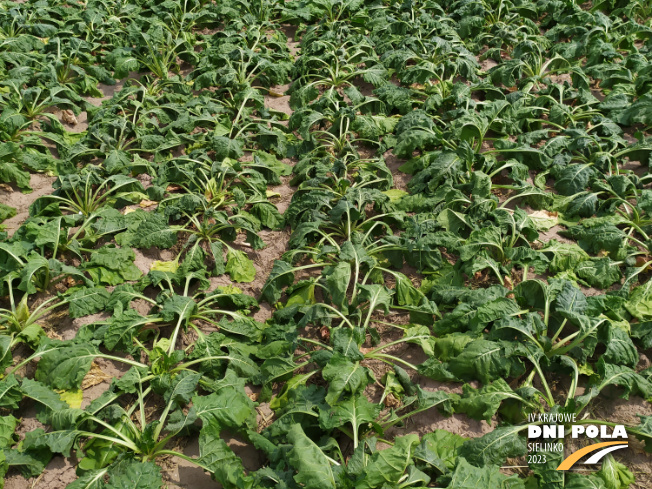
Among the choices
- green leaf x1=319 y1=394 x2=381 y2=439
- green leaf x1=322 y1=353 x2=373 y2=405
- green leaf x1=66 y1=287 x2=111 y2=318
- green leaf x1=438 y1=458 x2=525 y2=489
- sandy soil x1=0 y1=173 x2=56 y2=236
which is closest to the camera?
green leaf x1=438 y1=458 x2=525 y2=489

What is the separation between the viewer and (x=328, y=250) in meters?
4.69

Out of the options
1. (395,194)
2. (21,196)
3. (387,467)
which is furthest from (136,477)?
(21,196)

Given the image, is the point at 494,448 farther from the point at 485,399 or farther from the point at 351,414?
the point at 351,414

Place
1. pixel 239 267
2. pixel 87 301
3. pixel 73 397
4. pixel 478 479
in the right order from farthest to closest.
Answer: pixel 239 267 < pixel 87 301 < pixel 73 397 < pixel 478 479

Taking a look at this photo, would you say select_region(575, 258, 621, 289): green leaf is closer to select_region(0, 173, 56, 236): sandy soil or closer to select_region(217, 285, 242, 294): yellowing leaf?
select_region(217, 285, 242, 294): yellowing leaf

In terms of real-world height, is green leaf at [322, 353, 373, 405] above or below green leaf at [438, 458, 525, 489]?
above

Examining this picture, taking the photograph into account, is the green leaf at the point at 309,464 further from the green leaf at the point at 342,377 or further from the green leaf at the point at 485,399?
the green leaf at the point at 485,399

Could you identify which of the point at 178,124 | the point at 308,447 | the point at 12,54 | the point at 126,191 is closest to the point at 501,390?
the point at 308,447

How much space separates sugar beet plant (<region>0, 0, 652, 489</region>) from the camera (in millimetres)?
3553

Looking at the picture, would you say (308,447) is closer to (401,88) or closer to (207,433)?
(207,433)

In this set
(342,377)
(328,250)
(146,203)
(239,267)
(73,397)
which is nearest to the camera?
(342,377)

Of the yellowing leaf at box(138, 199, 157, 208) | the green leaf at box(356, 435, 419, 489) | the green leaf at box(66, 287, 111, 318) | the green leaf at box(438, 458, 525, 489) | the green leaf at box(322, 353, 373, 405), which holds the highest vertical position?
the yellowing leaf at box(138, 199, 157, 208)

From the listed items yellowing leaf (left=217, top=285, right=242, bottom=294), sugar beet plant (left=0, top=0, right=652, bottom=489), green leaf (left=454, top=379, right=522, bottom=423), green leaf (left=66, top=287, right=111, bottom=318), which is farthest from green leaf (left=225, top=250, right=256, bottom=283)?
green leaf (left=454, top=379, right=522, bottom=423)

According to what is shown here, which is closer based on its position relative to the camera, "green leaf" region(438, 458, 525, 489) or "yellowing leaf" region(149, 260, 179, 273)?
"green leaf" region(438, 458, 525, 489)
